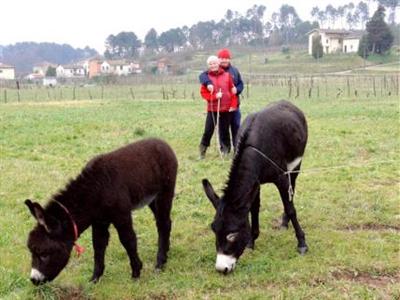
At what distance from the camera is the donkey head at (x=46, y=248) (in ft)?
16.5

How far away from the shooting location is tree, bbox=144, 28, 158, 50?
486ft

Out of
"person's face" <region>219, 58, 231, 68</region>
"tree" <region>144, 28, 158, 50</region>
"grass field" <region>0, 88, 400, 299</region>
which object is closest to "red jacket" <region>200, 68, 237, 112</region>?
A: "person's face" <region>219, 58, 231, 68</region>

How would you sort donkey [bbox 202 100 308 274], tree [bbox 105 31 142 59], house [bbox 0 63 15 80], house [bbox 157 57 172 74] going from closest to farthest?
donkey [bbox 202 100 308 274] → house [bbox 157 57 172 74] → house [bbox 0 63 15 80] → tree [bbox 105 31 142 59]

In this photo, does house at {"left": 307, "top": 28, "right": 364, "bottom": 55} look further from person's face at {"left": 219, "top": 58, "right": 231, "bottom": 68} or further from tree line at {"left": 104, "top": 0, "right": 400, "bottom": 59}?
person's face at {"left": 219, "top": 58, "right": 231, "bottom": 68}

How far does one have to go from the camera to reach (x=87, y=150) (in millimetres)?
13969

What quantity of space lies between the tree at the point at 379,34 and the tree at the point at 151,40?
79.0 metres

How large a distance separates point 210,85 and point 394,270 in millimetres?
6825

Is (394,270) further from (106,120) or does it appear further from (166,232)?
(106,120)

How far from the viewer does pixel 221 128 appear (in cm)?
1237

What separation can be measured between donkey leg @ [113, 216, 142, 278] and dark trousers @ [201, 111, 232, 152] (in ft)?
22.2

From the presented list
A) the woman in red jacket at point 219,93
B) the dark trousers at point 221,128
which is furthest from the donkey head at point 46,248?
the dark trousers at point 221,128

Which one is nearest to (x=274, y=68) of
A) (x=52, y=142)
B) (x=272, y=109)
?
(x=52, y=142)

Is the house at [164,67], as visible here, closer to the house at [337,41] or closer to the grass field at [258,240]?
the house at [337,41]

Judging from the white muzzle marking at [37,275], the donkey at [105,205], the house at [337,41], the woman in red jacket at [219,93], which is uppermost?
the house at [337,41]
